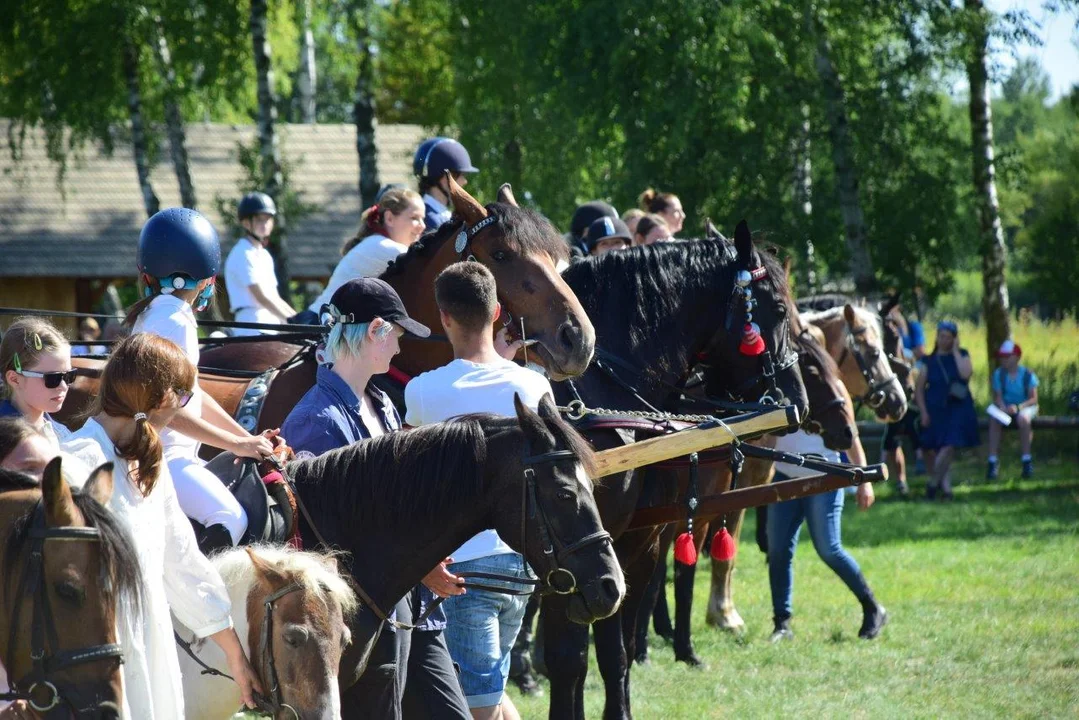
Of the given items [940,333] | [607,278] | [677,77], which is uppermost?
[677,77]

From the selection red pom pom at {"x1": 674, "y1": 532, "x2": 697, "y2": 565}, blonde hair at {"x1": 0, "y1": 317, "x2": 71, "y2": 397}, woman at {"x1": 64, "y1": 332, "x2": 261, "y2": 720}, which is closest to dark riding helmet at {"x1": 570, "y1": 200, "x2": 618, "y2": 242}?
red pom pom at {"x1": 674, "y1": 532, "x2": 697, "y2": 565}

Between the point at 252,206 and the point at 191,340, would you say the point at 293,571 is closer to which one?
the point at 191,340

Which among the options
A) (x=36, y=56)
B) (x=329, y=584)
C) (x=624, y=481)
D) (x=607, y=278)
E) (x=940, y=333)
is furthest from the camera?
(x=36, y=56)

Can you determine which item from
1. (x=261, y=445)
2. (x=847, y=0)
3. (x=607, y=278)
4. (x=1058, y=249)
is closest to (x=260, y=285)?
(x=607, y=278)

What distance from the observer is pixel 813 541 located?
9133mm

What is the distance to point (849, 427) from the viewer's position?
8031 mm

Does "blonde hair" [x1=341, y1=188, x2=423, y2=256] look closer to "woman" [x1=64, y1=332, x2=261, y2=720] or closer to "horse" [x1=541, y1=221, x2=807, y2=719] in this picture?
"horse" [x1=541, y1=221, x2=807, y2=719]

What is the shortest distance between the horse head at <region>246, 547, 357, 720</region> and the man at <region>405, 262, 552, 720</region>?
118cm

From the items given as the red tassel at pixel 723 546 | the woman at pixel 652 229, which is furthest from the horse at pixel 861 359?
the red tassel at pixel 723 546

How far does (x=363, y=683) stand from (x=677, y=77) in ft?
46.2

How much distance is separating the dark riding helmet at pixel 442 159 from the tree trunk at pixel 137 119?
12483 mm

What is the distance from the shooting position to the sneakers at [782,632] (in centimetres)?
900

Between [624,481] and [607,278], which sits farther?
[607,278]

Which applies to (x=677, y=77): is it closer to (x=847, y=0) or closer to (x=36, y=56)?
(x=847, y=0)
